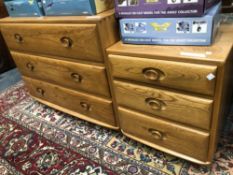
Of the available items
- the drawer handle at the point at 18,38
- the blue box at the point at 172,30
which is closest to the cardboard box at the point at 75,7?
the blue box at the point at 172,30

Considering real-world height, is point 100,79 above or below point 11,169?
above

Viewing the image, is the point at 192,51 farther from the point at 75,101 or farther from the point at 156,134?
the point at 75,101

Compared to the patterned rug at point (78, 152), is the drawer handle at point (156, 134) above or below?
above


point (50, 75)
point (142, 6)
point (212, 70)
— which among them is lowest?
point (50, 75)

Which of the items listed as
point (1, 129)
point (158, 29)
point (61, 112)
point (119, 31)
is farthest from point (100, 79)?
point (1, 129)

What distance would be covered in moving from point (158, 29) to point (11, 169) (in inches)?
38.1

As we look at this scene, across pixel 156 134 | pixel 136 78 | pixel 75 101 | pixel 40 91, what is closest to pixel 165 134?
pixel 156 134

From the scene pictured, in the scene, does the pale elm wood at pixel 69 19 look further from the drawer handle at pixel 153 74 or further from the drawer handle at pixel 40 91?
the drawer handle at pixel 40 91

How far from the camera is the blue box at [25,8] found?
98 cm

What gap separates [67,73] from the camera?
1.04m

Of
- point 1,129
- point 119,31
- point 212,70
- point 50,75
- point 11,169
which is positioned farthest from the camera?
point 1,129

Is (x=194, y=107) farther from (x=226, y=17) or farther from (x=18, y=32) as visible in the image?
Answer: (x=18, y=32)

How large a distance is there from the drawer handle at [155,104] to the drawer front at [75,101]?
9.2 inches

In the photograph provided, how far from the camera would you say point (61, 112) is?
1394 millimetres
